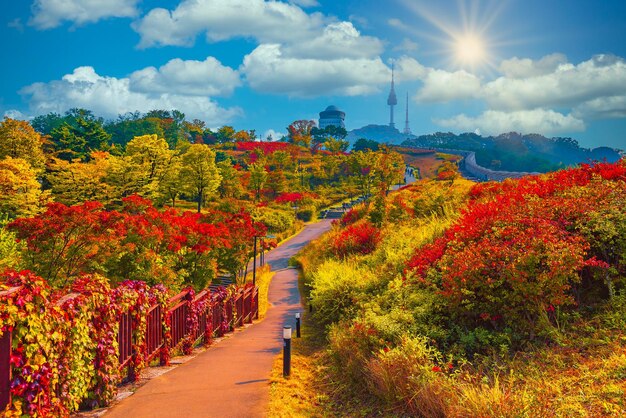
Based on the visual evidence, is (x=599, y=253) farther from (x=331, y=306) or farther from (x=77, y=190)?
(x=77, y=190)

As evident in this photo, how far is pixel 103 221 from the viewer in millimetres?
15352

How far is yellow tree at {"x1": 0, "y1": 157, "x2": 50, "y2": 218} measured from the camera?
1214 inches

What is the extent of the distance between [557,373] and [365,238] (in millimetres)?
16064

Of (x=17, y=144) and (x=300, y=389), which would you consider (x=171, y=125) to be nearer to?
(x=17, y=144)

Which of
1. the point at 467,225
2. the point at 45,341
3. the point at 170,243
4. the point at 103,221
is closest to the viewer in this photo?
the point at 45,341

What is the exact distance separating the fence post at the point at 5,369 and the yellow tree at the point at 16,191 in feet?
103

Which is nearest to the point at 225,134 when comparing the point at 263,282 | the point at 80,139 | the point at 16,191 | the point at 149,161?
the point at 80,139

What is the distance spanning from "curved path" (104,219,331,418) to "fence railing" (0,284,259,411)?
0.48m

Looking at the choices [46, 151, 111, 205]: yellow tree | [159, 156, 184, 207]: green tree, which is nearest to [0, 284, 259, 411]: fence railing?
[46, 151, 111, 205]: yellow tree

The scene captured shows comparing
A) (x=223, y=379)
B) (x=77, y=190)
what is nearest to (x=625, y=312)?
(x=223, y=379)

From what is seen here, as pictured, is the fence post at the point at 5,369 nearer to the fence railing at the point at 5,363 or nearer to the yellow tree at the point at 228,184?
the fence railing at the point at 5,363

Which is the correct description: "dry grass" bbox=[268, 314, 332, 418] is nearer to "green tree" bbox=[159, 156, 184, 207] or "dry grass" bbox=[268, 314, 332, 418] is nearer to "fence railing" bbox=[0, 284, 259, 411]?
"fence railing" bbox=[0, 284, 259, 411]

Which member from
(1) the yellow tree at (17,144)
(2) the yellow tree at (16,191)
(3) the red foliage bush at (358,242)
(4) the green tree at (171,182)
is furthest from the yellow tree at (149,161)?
(3) the red foliage bush at (358,242)

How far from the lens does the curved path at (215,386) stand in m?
5.80
